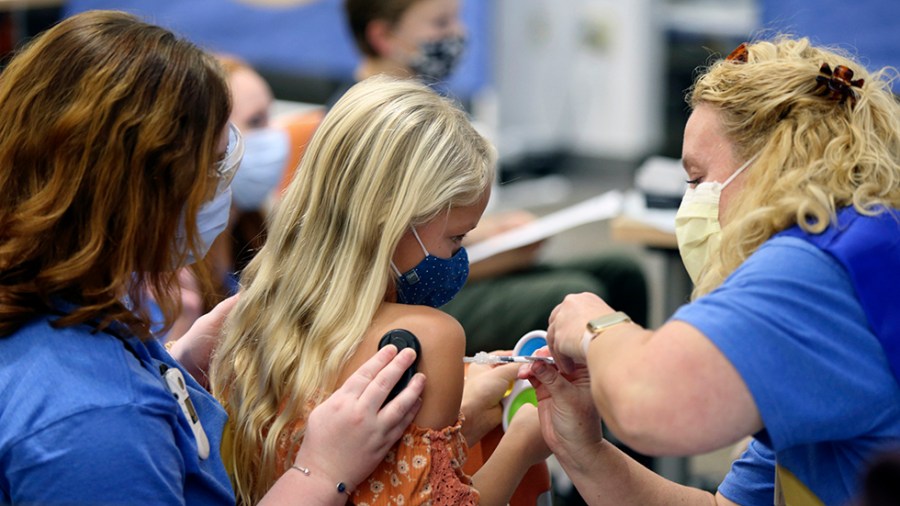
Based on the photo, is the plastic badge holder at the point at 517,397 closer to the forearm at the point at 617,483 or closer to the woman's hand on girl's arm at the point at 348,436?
the forearm at the point at 617,483

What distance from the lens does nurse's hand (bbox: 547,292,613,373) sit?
1.51 metres

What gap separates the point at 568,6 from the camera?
7.11 meters

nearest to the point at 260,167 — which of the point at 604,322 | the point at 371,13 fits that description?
the point at 371,13

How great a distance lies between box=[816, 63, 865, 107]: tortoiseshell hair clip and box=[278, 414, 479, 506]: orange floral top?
73 cm

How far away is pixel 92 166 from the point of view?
4.61 feet

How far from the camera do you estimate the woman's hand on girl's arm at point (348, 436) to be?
1581mm

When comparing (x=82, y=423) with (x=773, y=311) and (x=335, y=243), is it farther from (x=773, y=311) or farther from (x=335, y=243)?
(x=773, y=311)

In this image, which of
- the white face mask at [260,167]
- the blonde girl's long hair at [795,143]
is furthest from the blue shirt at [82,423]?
the white face mask at [260,167]

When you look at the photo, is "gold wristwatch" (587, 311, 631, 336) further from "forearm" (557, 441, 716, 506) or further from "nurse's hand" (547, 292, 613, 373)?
"forearm" (557, 441, 716, 506)

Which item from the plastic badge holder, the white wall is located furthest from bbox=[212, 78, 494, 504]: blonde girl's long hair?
the white wall

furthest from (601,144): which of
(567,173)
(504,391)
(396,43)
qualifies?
(504,391)

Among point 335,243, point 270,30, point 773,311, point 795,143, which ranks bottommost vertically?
point 270,30

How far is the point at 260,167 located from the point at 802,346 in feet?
8.61

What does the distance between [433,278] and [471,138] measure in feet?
0.77
